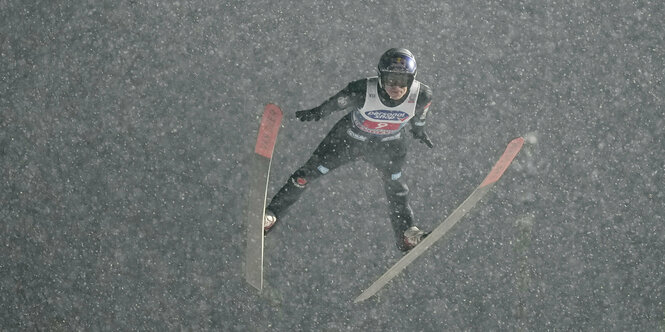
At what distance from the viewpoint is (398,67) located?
19.8 ft

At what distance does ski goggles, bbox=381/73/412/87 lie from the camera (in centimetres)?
606

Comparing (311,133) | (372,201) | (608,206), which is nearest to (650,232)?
(608,206)

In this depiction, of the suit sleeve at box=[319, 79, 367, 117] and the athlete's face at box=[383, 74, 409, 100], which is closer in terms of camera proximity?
the athlete's face at box=[383, 74, 409, 100]

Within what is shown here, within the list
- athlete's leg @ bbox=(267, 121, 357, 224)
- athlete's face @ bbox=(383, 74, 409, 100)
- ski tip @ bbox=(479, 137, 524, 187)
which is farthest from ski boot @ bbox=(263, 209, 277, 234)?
ski tip @ bbox=(479, 137, 524, 187)

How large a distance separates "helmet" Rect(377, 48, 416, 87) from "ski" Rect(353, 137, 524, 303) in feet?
5.16

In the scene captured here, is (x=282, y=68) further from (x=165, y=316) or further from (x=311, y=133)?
(x=165, y=316)

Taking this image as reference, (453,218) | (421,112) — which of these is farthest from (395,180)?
(453,218)

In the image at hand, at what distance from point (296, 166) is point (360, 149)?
119cm

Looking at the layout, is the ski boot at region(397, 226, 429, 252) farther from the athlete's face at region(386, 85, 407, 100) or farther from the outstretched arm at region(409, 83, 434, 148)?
the athlete's face at region(386, 85, 407, 100)

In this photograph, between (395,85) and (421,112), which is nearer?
(395,85)

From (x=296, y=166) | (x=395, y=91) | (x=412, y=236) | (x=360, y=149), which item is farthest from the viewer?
(x=296, y=166)

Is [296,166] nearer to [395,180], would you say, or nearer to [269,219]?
[269,219]

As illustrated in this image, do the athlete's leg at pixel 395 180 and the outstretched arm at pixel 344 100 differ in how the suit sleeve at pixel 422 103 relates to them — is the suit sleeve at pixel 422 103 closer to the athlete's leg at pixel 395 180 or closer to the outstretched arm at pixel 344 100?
the athlete's leg at pixel 395 180

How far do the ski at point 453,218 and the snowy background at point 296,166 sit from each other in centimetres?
11
